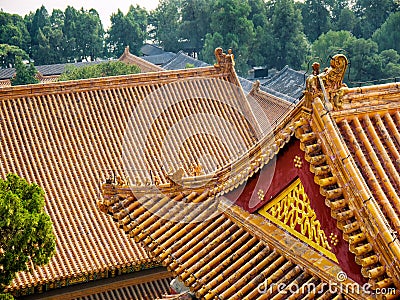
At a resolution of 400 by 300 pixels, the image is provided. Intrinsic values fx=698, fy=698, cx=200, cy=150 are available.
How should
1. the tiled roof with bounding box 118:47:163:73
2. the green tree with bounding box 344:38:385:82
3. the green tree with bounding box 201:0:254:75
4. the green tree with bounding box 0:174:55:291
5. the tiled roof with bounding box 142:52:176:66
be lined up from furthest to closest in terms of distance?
1. the tiled roof with bounding box 142:52:176:66
2. the green tree with bounding box 201:0:254:75
3. the green tree with bounding box 344:38:385:82
4. the tiled roof with bounding box 118:47:163:73
5. the green tree with bounding box 0:174:55:291

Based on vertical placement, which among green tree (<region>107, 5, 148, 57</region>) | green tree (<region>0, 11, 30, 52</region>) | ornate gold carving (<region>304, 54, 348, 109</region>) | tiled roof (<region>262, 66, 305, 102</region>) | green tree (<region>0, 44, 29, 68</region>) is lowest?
tiled roof (<region>262, 66, 305, 102</region>)

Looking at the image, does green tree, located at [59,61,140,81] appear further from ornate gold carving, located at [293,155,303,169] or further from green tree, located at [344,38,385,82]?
ornate gold carving, located at [293,155,303,169]

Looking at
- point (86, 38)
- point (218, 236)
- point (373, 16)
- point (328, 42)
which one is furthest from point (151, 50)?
point (218, 236)

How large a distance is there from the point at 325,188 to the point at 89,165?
11340mm

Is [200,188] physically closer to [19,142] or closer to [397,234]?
[397,234]

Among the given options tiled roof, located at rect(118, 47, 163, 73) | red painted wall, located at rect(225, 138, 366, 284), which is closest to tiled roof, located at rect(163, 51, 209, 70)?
tiled roof, located at rect(118, 47, 163, 73)

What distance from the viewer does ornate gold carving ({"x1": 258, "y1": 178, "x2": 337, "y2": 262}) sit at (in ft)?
20.6

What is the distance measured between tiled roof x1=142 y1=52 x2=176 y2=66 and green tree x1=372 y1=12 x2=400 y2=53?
18180mm

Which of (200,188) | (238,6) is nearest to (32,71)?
(238,6)

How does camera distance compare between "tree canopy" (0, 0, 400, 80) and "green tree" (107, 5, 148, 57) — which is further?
"green tree" (107, 5, 148, 57)

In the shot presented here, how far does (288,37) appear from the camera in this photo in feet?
187

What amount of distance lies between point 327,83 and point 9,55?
59.8 m

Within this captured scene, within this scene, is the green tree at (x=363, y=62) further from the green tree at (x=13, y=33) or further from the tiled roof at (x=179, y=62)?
the green tree at (x=13, y=33)

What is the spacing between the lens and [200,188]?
819cm
